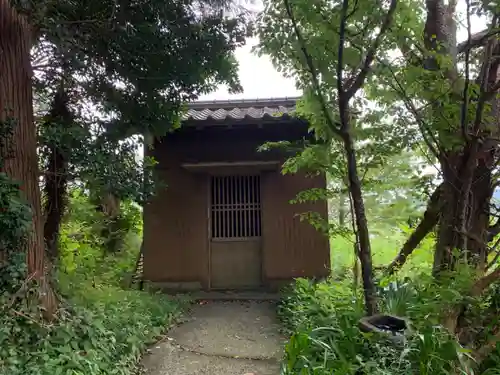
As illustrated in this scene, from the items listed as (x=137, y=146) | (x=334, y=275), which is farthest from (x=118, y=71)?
(x=334, y=275)

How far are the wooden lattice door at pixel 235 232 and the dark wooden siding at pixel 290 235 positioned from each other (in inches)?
9.6

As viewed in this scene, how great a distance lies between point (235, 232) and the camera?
705cm

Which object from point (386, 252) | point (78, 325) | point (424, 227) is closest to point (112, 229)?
point (78, 325)

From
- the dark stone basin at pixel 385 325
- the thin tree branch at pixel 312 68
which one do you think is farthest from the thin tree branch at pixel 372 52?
the dark stone basin at pixel 385 325

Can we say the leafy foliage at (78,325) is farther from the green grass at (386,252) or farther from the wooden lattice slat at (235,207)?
the green grass at (386,252)

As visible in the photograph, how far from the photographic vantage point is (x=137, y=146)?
4457 millimetres

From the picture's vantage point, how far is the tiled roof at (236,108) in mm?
6445

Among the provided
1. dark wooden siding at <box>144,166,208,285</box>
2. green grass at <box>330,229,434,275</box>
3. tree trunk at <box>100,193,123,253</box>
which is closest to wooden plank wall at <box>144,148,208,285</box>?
dark wooden siding at <box>144,166,208,285</box>

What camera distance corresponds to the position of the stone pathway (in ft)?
12.4

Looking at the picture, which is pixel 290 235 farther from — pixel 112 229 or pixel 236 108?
pixel 112 229

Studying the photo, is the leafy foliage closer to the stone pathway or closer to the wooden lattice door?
the stone pathway

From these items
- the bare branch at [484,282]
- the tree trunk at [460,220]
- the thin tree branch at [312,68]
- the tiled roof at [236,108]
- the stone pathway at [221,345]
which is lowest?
the stone pathway at [221,345]

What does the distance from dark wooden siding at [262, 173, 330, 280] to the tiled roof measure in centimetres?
121

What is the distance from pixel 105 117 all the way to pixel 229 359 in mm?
2991
